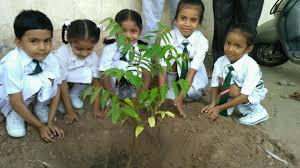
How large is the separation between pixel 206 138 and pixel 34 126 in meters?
1.27

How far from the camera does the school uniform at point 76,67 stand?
3.18m

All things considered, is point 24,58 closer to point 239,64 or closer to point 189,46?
point 189,46

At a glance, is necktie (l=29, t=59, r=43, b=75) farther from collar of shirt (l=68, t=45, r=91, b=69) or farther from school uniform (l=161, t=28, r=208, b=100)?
school uniform (l=161, t=28, r=208, b=100)

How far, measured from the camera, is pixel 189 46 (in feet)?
11.4

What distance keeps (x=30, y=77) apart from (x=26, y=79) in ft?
0.10

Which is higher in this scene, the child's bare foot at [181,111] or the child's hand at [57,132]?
the child's bare foot at [181,111]

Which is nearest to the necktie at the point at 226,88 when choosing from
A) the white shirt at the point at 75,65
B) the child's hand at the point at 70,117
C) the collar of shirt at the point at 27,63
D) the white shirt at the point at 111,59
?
the white shirt at the point at 111,59

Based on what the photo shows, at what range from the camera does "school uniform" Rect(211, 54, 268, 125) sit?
3229 mm

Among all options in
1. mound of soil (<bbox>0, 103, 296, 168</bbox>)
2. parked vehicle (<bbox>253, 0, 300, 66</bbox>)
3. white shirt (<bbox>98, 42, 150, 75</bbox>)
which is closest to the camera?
mound of soil (<bbox>0, 103, 296, 168</bbox>)

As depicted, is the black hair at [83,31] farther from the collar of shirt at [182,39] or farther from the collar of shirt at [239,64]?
the collar of shirt at [239,64]

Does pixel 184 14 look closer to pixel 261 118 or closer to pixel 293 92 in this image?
pixel 261 118

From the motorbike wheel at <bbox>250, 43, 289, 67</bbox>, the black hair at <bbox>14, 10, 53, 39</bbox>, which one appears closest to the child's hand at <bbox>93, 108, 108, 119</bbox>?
the black hair at <bbox>14, 10, 53, 39</bbox>

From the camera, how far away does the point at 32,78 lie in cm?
279

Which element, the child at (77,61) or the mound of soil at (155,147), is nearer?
the mound of soil at (155,147)
